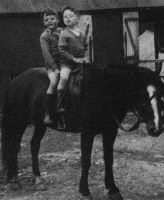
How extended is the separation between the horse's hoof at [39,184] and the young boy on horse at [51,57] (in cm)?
96

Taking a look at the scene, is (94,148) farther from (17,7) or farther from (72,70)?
(17,7)

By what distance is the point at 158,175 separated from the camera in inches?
287

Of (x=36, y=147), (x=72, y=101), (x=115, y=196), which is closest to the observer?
(x=115, y=196)

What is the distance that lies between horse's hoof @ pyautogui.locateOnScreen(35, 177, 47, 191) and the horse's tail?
1.16 ft

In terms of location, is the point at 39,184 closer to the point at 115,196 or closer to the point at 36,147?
the point at 36,147

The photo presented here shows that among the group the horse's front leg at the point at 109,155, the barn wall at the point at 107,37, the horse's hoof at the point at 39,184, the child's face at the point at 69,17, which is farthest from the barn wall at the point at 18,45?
the horse's front leg at the point at 109,155

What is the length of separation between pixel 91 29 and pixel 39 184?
826 centimetres

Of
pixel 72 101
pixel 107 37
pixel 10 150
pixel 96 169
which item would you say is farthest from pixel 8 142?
pixel 107 37

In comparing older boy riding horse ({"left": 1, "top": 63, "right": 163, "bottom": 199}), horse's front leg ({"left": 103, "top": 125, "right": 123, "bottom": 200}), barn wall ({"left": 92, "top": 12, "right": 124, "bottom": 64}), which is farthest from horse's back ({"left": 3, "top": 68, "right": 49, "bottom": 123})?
barn wall ({"left": 92, "top": 12, "right": 124, "bottom": 64})

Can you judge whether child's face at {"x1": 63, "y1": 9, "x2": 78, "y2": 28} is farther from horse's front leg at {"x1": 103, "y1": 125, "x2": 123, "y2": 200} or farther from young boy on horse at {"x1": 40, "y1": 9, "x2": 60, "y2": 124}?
horse's front leg at {"x1": 103, "y1": 125, "x2": 123, "y2": 200}

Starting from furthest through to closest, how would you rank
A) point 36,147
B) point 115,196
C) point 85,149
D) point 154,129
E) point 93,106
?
point 36,147, point 115,196, point 85,149, point 93,106, point 154,129

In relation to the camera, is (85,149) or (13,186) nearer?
(85,149)

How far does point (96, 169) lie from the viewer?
774cm

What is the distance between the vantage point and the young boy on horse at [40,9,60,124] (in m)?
6.48
